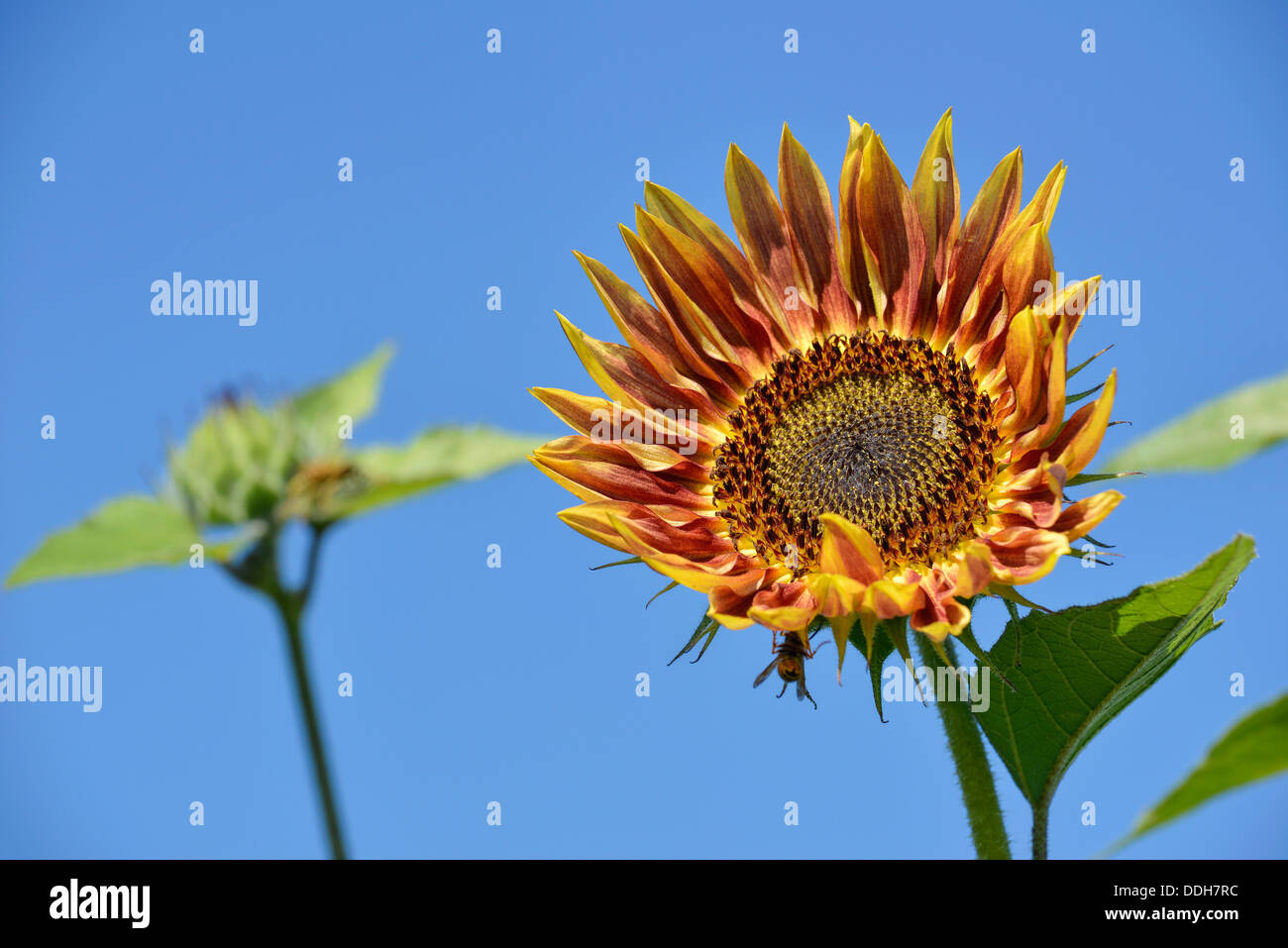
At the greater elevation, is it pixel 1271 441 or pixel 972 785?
pixel 1271 441

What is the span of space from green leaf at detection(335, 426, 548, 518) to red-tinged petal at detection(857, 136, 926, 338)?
1.56 metres

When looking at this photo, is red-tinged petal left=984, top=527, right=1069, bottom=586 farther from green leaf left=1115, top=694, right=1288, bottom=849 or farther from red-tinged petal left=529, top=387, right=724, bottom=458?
red-tinged petal left=529, top=387, right=724, bottom=458

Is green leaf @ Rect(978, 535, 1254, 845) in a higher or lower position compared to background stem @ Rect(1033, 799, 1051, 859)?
higher

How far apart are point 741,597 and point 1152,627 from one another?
719 mm

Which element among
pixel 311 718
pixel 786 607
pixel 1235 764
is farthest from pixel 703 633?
pixel 311 718

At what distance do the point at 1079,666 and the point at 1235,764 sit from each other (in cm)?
77

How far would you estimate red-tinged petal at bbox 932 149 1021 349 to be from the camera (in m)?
2.32

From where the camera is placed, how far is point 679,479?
2.80 meters

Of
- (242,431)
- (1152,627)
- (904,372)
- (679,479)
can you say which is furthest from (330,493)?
(1152,627)

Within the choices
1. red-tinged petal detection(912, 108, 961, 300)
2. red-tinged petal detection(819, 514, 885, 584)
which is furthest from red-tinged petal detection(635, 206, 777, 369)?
red-tinged petal detection(819, 514, 885, 584)

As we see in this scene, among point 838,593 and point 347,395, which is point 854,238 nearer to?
point 838,593

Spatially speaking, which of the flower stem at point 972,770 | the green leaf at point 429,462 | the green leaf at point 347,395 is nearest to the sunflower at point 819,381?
the flower stem at point 972,770

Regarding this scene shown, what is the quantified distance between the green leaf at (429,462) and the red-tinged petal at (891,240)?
156 centimetres
